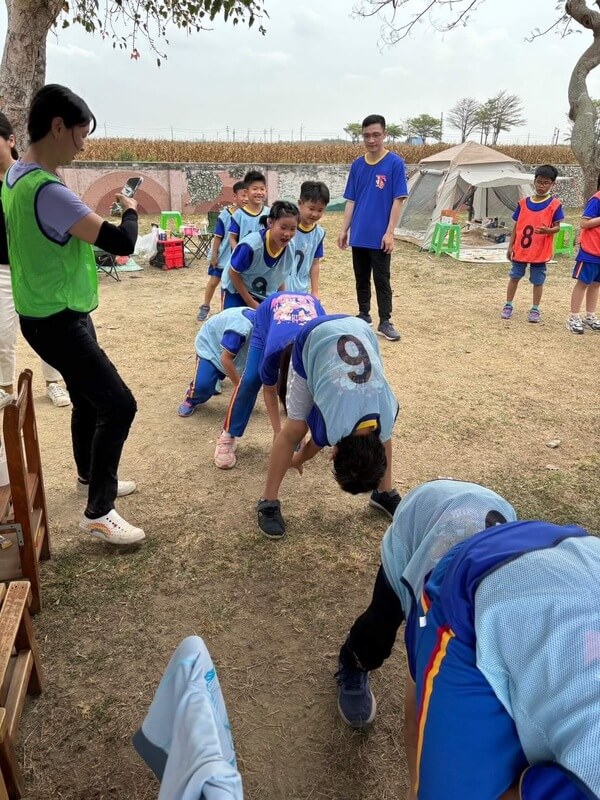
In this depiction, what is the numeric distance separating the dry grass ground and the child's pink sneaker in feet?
0.20

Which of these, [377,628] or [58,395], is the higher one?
[377,628]

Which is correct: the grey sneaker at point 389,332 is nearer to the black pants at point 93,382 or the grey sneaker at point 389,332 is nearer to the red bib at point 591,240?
the red bib at point 591,240

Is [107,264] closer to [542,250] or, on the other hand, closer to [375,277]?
[375,277]

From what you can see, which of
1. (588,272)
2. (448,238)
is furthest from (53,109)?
(448,238)

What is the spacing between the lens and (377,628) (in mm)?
1568

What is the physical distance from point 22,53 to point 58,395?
206 cm

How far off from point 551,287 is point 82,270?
295 inches

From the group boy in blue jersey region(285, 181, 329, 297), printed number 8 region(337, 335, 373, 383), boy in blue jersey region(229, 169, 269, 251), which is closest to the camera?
printed number 8 region(337, 335, 373, 383)

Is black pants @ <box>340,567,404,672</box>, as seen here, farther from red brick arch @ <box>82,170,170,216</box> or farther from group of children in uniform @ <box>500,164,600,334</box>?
red brick arch @ <box>82,170,170,216</box>

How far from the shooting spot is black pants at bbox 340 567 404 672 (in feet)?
4.90

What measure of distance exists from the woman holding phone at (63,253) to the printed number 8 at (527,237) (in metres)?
5.00

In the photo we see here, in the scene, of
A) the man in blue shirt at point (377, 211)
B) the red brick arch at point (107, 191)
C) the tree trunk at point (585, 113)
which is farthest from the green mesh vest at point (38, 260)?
the red brick arch at point (107, 191)

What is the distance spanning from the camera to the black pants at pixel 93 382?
222 centimetres

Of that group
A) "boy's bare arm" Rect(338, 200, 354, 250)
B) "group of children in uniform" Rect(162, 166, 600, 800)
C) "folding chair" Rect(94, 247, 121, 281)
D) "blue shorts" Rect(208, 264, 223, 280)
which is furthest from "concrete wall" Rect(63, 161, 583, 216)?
"group of children in uniform" Rect(162, 166, 600, 800)
